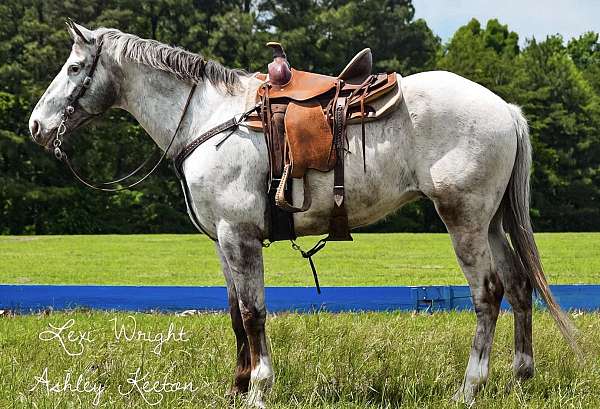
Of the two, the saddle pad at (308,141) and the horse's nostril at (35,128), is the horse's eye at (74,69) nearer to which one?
the horse's nostril at (35,128)

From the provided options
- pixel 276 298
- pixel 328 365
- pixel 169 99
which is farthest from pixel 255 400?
pixel 276 298

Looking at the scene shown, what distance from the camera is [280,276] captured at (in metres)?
11.2

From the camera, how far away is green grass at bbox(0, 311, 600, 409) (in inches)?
156

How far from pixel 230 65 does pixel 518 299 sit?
90.8 ft

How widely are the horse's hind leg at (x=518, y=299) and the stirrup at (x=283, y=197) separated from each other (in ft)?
3.99

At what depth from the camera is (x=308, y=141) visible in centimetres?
398

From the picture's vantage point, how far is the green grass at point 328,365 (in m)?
3.96

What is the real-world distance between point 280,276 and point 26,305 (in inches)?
185

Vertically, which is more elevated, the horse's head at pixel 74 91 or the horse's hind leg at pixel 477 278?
the horse's head at pixel 74 91

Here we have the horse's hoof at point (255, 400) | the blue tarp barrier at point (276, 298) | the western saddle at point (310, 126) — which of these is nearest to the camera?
the horse's hoof at point (255, 400)

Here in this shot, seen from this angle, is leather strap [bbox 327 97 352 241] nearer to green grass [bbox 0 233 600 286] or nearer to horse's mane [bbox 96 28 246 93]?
horse's mane [bbox 96 28 246 93]

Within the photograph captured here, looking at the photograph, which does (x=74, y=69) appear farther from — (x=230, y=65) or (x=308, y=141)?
(x=230, y=65)

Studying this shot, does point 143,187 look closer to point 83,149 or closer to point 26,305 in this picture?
point 83,149

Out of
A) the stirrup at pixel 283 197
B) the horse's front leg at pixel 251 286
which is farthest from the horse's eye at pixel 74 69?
the stirrup at pixel 283 197
